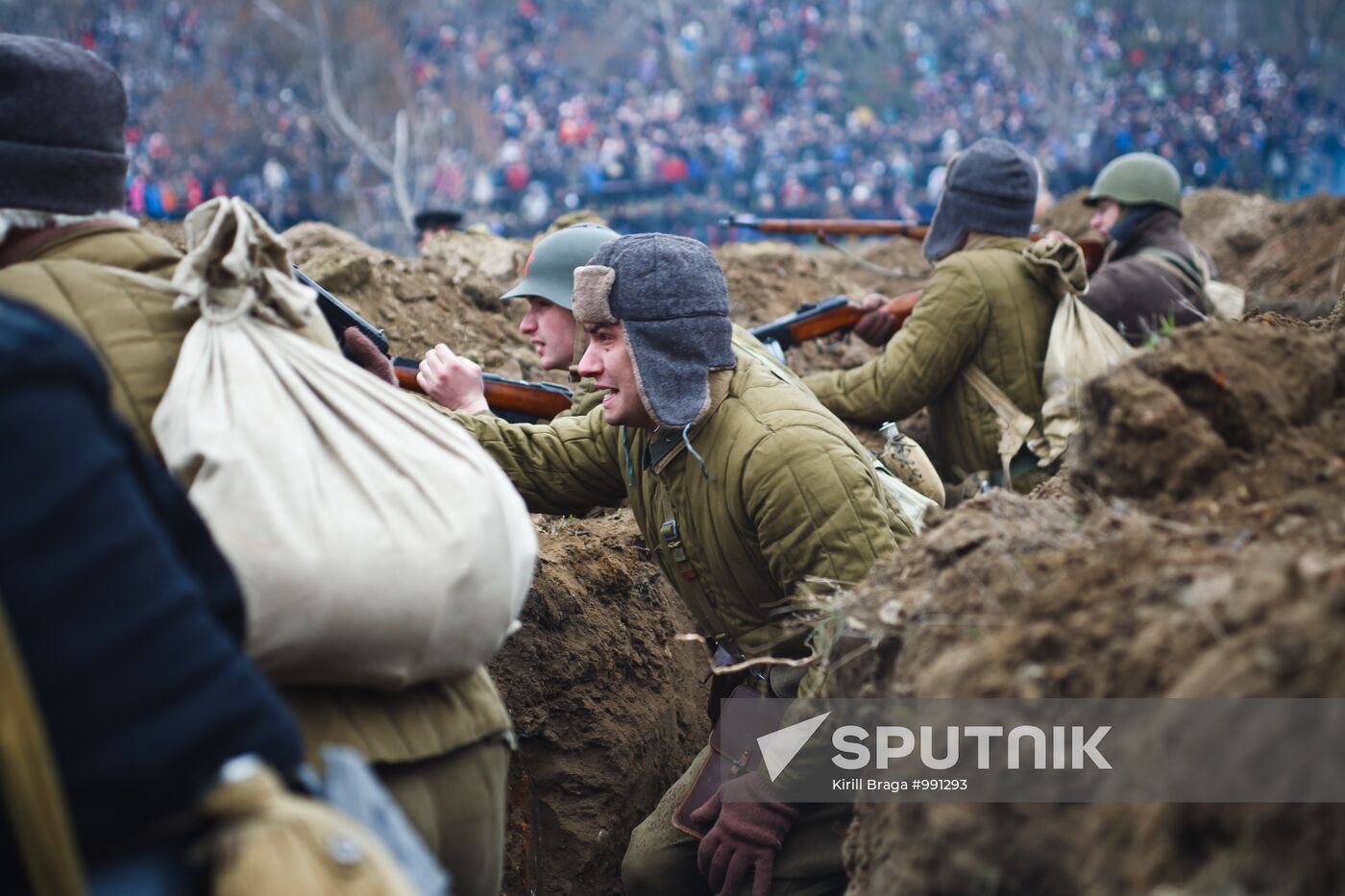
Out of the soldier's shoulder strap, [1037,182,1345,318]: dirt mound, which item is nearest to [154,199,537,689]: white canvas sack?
the soldier's shoulder strap

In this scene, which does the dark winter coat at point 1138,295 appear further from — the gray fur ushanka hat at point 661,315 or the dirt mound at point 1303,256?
the gray fur ushanka hat at point 661,315

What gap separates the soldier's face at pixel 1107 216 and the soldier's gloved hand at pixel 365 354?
5.82m

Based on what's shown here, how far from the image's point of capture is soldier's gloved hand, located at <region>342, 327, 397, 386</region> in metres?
3.17

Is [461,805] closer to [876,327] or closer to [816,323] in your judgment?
[876,327]

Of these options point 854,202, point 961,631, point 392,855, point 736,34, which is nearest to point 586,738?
point 961,631

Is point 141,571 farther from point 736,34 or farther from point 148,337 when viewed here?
point 736,34

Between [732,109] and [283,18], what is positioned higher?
[283,18]

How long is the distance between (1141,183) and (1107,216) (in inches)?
12.7

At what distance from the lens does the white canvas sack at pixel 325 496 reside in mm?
1938

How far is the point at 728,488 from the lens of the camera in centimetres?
347

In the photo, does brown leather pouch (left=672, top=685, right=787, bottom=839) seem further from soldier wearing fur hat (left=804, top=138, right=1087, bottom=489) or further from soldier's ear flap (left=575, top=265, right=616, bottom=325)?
soldier wearing fur hat (left=804, top=138, right=1087, bottom=489)

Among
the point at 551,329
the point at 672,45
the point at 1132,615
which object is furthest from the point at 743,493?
the point at 672,45

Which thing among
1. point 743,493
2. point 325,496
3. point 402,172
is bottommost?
point 402,172

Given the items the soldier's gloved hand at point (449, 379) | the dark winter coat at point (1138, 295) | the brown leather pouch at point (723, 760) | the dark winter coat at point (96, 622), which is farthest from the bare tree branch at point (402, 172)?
the dark winter coat at point (96, 622)
